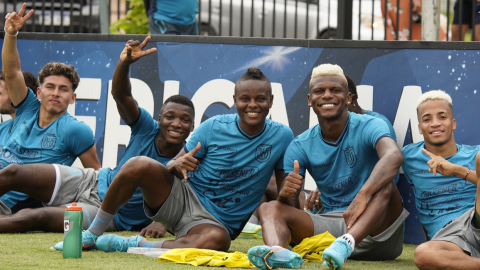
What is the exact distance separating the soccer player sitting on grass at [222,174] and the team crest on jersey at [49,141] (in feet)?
5.59

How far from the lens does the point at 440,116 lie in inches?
189

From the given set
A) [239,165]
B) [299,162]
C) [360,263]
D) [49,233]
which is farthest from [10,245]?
[360,263]

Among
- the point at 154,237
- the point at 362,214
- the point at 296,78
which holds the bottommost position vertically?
the point at 154,237

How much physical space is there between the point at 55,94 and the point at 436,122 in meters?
3.43

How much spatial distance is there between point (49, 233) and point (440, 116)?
3344 millimetres

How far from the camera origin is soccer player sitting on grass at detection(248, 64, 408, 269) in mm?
4070

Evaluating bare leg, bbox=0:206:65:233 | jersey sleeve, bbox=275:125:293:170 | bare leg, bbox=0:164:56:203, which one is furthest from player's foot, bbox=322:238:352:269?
bare leg, bbox=0:164:56:203

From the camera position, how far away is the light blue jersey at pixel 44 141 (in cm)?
590

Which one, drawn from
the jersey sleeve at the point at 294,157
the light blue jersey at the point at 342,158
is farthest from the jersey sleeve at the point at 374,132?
the jersey sleeve at the point at 294,157

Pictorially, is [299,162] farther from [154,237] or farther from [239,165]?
[154,237]

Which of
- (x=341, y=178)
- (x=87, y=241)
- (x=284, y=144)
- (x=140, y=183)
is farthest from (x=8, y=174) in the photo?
(x=341, y=178)

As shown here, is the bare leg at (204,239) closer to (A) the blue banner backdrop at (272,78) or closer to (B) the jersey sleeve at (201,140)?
(B) the jersey sleeve at (201,140)

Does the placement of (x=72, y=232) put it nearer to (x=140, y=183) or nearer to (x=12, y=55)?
(x=140, y=183)

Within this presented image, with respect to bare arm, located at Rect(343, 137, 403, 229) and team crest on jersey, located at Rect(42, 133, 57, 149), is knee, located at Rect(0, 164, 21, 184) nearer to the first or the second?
team crest on jersey, located at Rect(42, 133, 57, 149)
